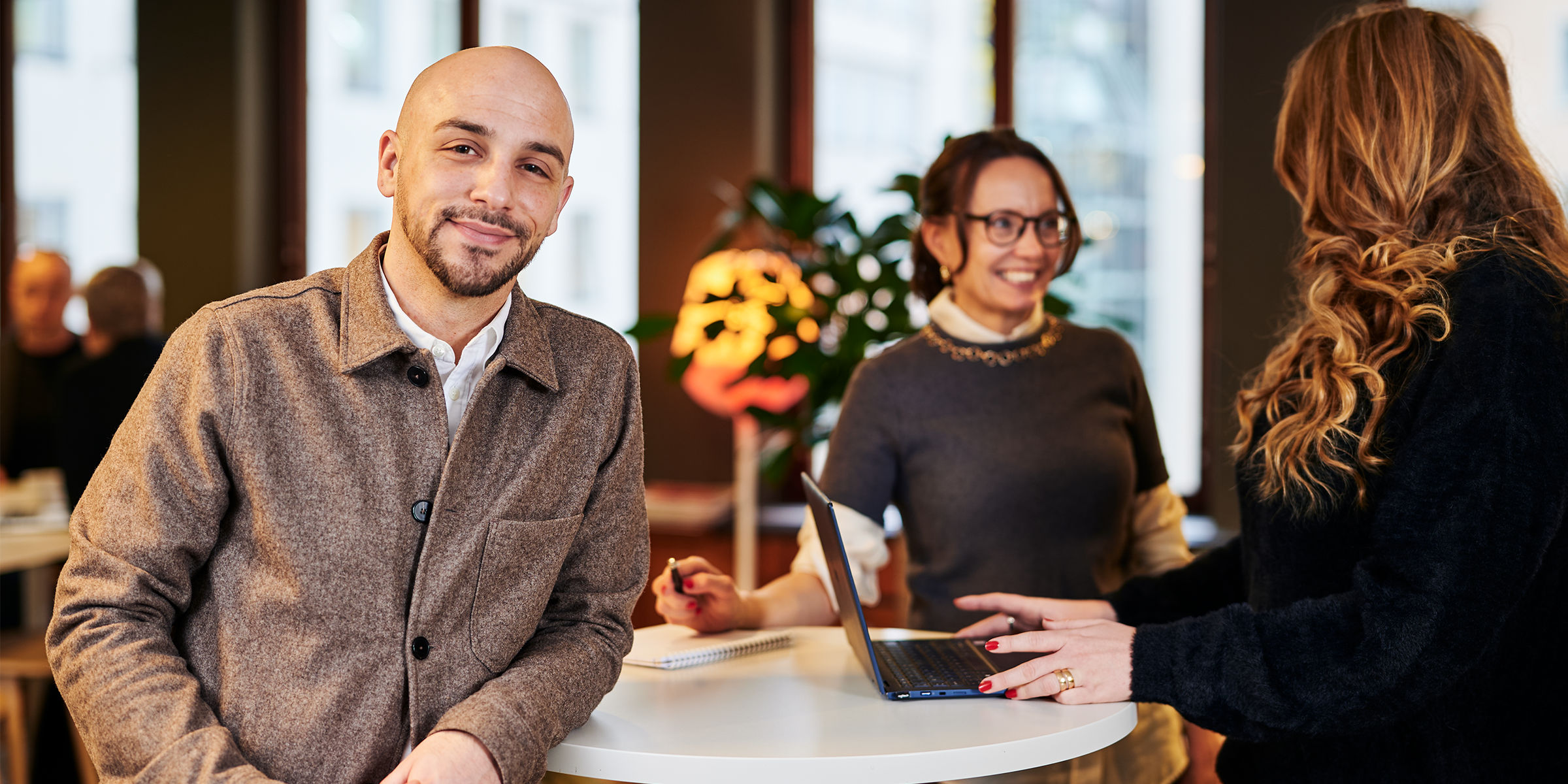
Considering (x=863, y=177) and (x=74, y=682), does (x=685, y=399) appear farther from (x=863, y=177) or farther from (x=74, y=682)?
(x=74, y=682)

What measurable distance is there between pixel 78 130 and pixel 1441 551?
5655 mm

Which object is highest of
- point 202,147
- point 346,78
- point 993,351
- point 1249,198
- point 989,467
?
point 346,78

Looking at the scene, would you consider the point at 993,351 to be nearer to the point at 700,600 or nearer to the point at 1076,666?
the point at 700,600

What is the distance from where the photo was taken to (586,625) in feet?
4.44

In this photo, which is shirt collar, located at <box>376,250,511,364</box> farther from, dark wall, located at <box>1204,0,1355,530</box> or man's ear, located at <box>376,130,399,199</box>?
dark wall, located at <box>1204,0,1355,530</box>

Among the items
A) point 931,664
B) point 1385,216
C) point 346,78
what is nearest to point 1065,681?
point 931,664

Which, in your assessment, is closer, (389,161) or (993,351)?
(389,161)

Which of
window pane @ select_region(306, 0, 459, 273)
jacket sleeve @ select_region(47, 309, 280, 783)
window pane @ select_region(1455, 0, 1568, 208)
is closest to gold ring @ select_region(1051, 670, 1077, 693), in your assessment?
jacket sleeve @ select_region(47, 309, 280, 783)

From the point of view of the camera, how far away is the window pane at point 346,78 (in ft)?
16.9

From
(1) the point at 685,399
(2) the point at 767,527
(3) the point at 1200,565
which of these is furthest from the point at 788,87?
(3) the point at 1200,565

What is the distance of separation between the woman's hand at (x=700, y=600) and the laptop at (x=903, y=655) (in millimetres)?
171

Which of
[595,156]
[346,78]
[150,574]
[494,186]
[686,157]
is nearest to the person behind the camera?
[150,574]

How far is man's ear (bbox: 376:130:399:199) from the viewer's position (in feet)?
4.33

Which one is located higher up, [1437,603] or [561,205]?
[561,205]
